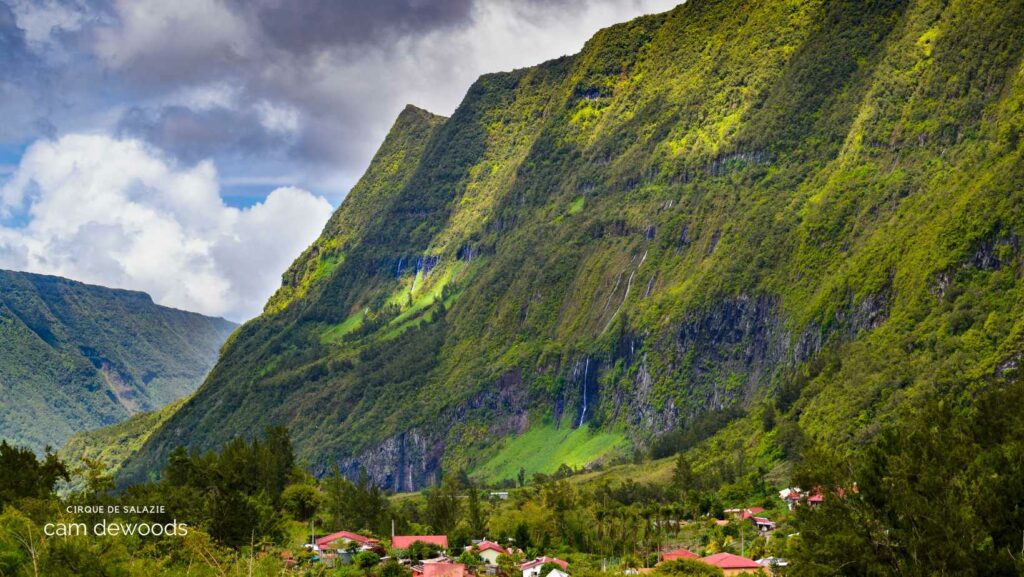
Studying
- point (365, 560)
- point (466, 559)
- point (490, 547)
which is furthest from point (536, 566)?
point (365, 560)

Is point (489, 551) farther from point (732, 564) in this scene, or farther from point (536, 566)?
point (732, 564)

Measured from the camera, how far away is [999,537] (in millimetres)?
67750

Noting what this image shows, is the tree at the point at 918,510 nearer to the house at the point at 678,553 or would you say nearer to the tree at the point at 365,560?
the tree at the point at 365,560

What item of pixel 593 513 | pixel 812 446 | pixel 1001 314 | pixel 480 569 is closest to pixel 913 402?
pixel 1001 314

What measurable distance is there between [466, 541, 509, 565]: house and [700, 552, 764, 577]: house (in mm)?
23821

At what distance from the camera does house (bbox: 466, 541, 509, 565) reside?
12988 centimetres

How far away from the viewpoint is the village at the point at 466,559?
359 ft

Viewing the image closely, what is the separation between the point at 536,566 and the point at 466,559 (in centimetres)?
694

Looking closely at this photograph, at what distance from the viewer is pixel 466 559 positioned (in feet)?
401

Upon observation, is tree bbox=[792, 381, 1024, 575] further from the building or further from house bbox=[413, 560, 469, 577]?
the building

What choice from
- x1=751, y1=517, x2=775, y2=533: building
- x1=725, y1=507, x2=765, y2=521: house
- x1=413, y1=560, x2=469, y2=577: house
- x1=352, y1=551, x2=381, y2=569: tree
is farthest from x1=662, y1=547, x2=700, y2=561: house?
x1=352, y1=551, x2=381, y2=569: tree

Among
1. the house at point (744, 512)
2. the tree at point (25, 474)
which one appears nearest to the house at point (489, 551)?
the house at point (744, 512)

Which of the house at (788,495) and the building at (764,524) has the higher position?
the house at (788,495)

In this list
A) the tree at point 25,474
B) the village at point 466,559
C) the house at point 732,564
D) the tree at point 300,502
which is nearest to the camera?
the tree at point 25,474
